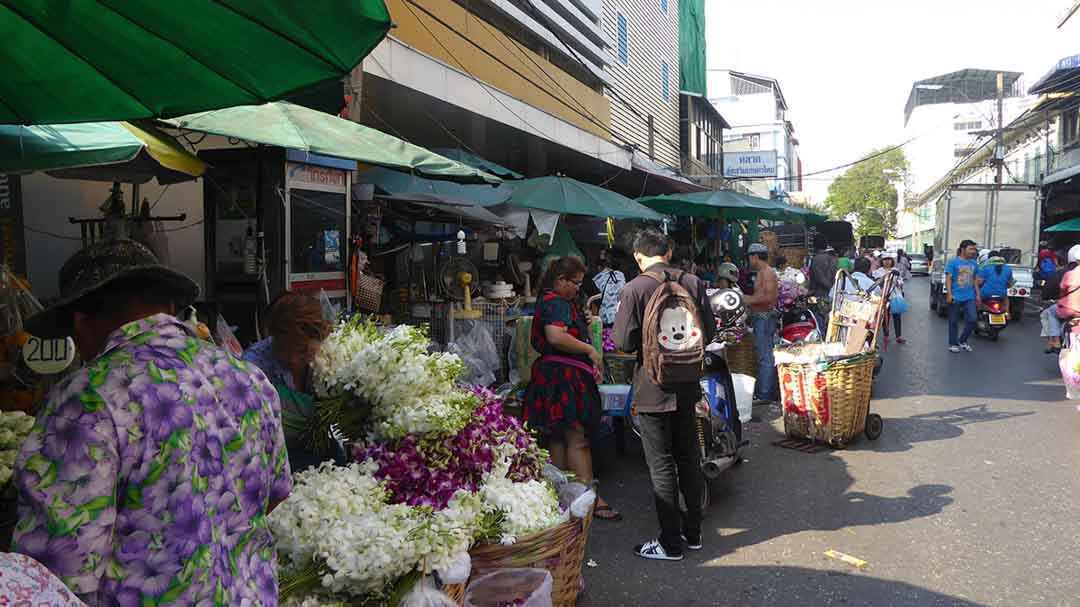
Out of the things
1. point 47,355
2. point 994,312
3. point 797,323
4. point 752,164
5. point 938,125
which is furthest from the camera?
point 938,125

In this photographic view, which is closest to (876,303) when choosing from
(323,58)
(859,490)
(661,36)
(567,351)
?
(859,490)

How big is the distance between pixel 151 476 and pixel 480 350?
7.05 m

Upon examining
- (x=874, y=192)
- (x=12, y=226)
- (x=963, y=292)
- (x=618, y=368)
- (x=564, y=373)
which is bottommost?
(x=618, y=368)

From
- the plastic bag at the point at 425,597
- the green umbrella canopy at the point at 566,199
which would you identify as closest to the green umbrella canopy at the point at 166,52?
the plastic bag at the point at 425,597

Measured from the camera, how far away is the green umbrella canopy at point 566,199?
30.4ft

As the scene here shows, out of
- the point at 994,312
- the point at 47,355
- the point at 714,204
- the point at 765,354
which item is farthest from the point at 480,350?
the point at 994,312

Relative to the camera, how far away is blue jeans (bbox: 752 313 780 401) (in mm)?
9484

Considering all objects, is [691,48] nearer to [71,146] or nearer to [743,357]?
[743,357]

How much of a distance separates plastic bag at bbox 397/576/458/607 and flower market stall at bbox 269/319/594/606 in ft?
0.04

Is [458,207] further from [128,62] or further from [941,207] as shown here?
[941,207]

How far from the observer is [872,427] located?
774cm

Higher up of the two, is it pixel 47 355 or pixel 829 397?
pixel 47 355

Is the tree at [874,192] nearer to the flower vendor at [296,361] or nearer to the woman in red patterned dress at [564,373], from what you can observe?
the woman in red patterned dress at [564,373]

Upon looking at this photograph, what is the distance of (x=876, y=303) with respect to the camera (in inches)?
298
